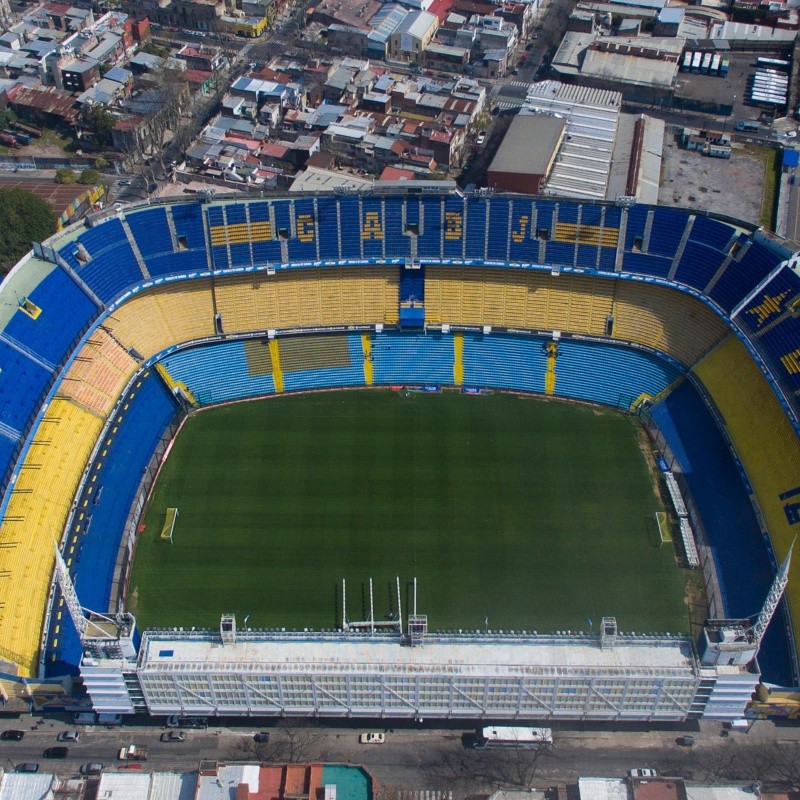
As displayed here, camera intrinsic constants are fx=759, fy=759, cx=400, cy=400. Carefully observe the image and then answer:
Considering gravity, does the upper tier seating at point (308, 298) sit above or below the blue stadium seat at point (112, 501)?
above

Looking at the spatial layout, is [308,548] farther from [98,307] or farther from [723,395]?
[723,395]

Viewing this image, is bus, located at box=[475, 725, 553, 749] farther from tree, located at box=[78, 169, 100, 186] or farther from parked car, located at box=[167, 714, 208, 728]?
tree, located at box=[78, 169, 100, 186]

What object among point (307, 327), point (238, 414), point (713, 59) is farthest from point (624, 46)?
point (238, 414)

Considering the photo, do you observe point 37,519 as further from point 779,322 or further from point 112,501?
point 779,322

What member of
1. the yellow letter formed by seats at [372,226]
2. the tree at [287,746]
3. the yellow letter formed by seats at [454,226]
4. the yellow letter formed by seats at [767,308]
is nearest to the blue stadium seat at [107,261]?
the yellow letter formed by seats at [372,226]

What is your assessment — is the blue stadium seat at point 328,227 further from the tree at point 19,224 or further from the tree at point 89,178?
the tree at point 89,178

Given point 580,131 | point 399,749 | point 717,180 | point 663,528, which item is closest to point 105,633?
point 399,749
